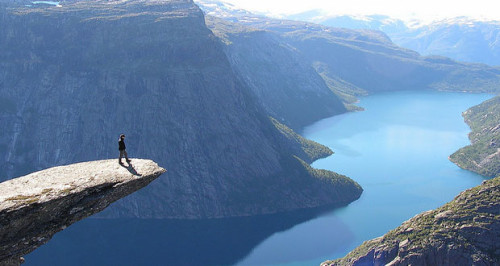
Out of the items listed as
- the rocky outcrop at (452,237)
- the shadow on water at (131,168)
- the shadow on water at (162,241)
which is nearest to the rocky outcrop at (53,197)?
the shadow on water at (131,168)

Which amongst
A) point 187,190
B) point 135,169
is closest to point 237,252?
point 187,190

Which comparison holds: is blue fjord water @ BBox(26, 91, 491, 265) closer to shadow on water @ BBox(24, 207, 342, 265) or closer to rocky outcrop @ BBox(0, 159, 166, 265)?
shadow on water @ BBox(24, 207, 342, 265)

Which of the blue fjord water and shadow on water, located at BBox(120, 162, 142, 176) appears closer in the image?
shadow on water, located at BBox(120, 162, 142, 176)

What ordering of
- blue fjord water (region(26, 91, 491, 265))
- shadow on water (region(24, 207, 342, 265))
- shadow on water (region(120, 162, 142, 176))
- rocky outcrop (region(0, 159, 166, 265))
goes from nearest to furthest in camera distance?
rocky outcrop (region(0, 159, 166, 265))
shadow on water (region(120, 162, 142, 176))
blue fjord water (region(26, 91, 491, 265))
shadow on water (region(24, 207, 342, 265))

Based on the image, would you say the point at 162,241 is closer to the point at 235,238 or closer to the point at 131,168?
the point at 235,238

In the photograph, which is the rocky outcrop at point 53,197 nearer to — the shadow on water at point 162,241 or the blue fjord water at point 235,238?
the blue fjord water at point 235,238

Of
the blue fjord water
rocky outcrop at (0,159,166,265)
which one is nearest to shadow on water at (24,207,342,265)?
the blue fjord water
